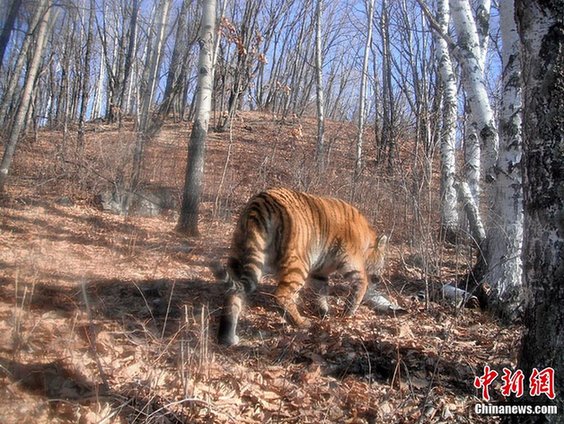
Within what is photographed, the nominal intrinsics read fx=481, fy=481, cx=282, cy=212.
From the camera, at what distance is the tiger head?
19.8ft

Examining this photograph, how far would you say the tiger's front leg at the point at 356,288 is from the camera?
5.36m

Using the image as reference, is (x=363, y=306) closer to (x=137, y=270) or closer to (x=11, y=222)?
(x=137, y=270)

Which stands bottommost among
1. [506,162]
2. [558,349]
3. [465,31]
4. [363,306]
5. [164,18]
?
[363,306]

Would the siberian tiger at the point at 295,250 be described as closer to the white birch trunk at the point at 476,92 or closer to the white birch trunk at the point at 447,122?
the white birch trunk at the point at 476,92

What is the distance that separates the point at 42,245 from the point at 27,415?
4.34 meters

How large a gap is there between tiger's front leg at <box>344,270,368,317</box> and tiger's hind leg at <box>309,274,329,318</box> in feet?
0.87

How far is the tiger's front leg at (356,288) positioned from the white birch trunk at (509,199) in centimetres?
135

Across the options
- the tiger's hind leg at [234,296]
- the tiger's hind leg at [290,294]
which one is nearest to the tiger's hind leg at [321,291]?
the tiger's hind leg at [290,294]

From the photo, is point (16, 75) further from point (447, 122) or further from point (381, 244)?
point (447, 122)

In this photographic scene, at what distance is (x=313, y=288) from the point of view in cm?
582

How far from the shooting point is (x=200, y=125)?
27.3 ft

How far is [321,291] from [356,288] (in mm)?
420

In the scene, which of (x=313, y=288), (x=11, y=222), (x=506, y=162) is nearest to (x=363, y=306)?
(x=313, y=288)

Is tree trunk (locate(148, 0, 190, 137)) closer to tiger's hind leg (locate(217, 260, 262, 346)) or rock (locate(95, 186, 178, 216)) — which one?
rock (locate(95, 186, 178, 216))
